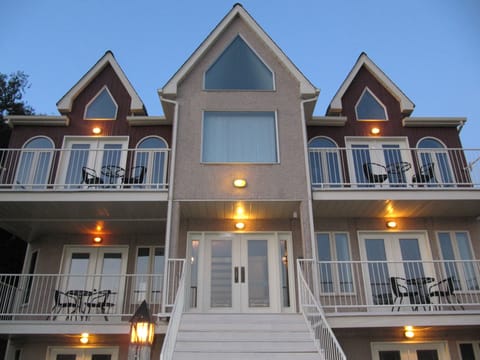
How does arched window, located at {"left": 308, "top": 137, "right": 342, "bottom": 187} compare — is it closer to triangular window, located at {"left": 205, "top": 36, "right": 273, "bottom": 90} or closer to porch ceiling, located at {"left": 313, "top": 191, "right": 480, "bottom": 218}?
porch ceiling, located at {"left": 313, "top": 191, "right": 480, "bottom": 218}

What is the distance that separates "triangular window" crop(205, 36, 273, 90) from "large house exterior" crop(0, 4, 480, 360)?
43 millimetres

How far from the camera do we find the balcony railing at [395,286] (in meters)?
10.2

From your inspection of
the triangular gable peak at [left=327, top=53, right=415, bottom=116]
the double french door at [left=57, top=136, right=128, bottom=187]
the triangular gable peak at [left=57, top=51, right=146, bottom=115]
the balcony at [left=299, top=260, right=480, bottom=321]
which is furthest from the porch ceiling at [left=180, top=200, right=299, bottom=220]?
the triangular gable peak at [left=57, top=51, right=146, bottom=115]

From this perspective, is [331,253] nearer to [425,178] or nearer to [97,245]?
[425,178]

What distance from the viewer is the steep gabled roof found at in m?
11.0

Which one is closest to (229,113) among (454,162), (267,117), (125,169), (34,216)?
(267,117)

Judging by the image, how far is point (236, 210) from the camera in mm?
10312

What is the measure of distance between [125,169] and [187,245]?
3108 mm

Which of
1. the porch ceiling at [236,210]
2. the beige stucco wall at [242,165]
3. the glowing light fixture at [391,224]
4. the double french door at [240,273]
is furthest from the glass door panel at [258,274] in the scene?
the glowing light fixture at [391,224]

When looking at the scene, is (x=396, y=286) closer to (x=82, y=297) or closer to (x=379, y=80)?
(x=379, y=80)

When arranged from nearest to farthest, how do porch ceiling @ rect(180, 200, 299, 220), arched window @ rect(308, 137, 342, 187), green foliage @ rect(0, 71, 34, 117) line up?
porch ceiling @ rect(180, 200, 299, 220)
arched window @ rect(308, 137, 342, 187)
green foliage @ rect(0, 71, 34, 117)

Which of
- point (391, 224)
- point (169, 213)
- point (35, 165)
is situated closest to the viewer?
point (169, 213)

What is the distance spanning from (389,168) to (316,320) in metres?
5.90

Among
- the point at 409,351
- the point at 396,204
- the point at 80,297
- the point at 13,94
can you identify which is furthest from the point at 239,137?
the point at 13,94
